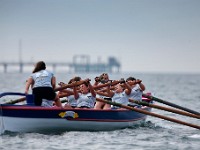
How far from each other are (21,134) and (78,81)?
2411 millimetres

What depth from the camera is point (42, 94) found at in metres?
16.8

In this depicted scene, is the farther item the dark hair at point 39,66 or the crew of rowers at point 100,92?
the crew of rowers at point 100,92

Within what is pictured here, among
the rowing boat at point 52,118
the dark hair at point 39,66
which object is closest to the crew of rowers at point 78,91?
the dark hair at point 39,66

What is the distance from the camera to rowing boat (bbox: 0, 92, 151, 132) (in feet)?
53.8

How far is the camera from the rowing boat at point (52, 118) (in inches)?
645

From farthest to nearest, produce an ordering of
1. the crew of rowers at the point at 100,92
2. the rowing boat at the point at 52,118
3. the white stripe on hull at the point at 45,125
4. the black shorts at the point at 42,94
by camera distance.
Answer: the crew of rowers at the point at 100,92 → the black shorts at the point at 42,94 → the white stripe on hull at the point at 45,125 → the rowing boat at the point at 52,118

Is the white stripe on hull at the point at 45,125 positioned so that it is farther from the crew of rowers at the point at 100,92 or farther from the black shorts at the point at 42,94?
the crew of rowers at the point at 100,92

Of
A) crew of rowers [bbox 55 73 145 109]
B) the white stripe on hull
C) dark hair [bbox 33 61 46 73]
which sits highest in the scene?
dark hair [bbox 33 61 46 73]

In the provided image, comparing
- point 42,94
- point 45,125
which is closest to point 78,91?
point 42,94

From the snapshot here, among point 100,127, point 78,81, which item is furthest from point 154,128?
point 78,81

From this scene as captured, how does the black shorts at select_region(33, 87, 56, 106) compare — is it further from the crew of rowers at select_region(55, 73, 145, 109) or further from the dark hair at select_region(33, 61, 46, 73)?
the crew of rowers at select_region(55, 73, 145, 109)

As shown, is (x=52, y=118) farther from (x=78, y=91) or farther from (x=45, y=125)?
(x=78, y=91)

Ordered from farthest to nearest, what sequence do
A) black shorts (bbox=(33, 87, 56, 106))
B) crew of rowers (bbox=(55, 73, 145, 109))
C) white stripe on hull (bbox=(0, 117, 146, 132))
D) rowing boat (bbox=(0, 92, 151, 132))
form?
crew of rowers (bbox=(55, 73, 145, 109)), black shorts (bbox=(33, 87, 56, 106)), white stripe on hull (bbox=(0, 117, 146, 132)), rowing boat (bbox=(0, 92, 151, 132))

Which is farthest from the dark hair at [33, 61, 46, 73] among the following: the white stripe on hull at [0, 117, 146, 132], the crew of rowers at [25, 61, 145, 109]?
the white stripe on hull at [0, 117, 146, 132]
